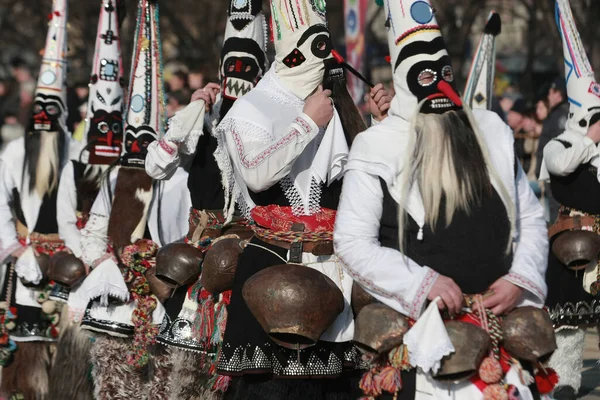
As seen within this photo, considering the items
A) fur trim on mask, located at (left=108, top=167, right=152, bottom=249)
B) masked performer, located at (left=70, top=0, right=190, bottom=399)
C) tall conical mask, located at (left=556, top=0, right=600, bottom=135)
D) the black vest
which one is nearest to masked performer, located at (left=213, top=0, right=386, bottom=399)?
the black vest

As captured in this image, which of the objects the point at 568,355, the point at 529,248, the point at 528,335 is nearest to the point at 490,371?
the point at 528,335

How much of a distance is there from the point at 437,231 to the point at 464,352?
0.48 metres

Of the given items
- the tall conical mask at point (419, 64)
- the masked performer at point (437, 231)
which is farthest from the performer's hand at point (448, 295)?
the tall conical mask at point (419, 64)

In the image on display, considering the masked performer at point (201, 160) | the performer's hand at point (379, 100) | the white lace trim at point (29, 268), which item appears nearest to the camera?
the performer's hand at point (379, 100)

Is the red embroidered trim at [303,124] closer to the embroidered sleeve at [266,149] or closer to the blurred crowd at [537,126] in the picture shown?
the embroidered sleeve at [266,149]

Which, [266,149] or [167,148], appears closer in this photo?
[266,149]

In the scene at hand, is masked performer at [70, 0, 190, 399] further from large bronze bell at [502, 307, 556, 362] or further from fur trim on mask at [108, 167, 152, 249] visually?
large bronze bell at [502, 307, 556, 362]

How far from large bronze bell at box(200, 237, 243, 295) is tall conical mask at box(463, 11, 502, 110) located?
15.0 ft

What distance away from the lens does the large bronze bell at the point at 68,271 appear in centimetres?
822

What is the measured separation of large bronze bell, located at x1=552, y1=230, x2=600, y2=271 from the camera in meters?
7.79

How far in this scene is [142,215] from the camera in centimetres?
775

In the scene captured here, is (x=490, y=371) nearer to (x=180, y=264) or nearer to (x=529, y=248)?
(x=529, y=248)

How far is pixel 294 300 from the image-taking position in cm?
475

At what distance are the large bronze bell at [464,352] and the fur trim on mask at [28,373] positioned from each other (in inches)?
198
